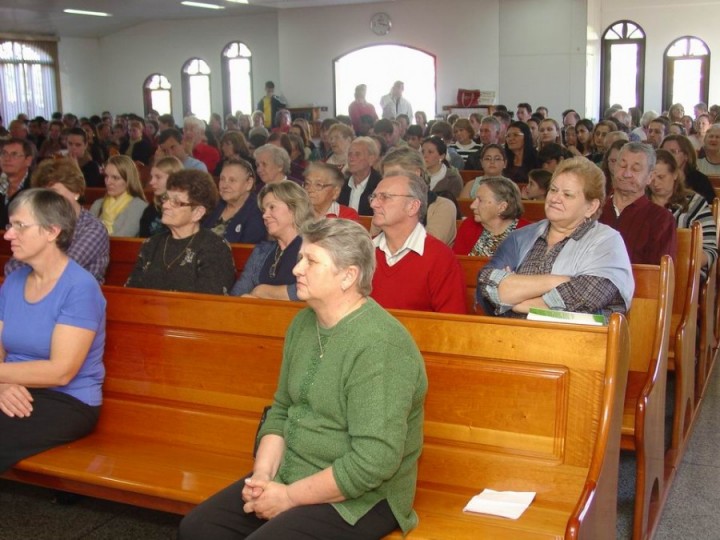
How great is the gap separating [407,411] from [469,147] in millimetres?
7481

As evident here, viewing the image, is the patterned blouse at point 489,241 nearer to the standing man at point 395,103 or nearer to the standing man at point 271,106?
the standing man at point 395,103

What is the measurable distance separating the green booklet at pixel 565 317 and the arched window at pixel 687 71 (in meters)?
16.8

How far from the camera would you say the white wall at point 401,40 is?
684 inches

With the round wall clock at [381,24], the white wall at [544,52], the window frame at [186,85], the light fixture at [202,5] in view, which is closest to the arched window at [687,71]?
the white wall at [544,52]

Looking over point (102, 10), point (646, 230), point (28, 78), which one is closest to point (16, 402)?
point (646, 230)

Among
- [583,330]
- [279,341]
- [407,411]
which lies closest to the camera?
[407,411]

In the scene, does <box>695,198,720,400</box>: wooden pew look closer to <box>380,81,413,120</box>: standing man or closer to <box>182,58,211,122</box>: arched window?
<box>380,81,413,120</box>: standing man

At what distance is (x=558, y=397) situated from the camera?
265 cm

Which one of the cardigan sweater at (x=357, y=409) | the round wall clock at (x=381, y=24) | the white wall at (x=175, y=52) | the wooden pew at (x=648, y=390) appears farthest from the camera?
the white wall at (x=175, y=52)

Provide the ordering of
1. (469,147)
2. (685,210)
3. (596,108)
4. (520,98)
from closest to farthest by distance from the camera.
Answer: (685,210) < (469,147) < (520,98) < (596,108)

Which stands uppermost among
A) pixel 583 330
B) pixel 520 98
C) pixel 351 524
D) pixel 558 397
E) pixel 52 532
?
pixel 520 98

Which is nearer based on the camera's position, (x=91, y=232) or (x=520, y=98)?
(x=91, y=232)

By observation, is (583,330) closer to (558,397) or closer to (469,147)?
(558,397)

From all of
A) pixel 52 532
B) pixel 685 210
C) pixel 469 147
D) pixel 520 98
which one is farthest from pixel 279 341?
pixel 520 98
